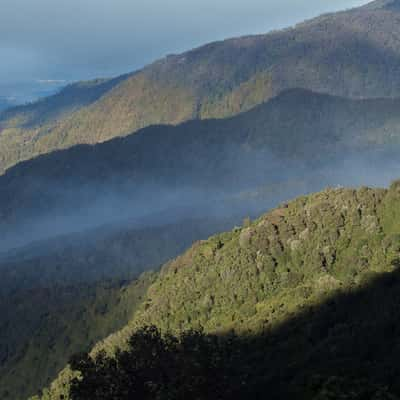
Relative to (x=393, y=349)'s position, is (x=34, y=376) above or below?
below

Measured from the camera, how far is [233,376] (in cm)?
4459

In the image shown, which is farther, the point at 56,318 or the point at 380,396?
the point at 56,318

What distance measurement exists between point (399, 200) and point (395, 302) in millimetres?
53550

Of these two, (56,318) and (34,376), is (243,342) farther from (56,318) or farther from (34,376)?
(56,318)

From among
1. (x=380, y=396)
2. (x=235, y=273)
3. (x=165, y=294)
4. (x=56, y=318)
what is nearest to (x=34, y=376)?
(x=56, y=318)

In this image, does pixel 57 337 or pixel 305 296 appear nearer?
pixel 305 296

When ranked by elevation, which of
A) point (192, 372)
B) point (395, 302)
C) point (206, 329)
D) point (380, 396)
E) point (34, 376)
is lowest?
point (34, 376)

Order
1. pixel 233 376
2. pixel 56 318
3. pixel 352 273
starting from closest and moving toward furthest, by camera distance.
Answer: pixel 233 376 → pixel 352 273 → pixel 56 318

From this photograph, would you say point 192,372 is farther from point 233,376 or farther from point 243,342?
point 243,342

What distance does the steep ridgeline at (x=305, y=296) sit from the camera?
172ft

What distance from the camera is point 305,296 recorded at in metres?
97.8

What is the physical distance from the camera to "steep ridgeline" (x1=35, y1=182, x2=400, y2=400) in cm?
5253

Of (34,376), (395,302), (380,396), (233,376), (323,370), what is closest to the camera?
(380,396)

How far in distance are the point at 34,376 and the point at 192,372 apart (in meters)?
143
